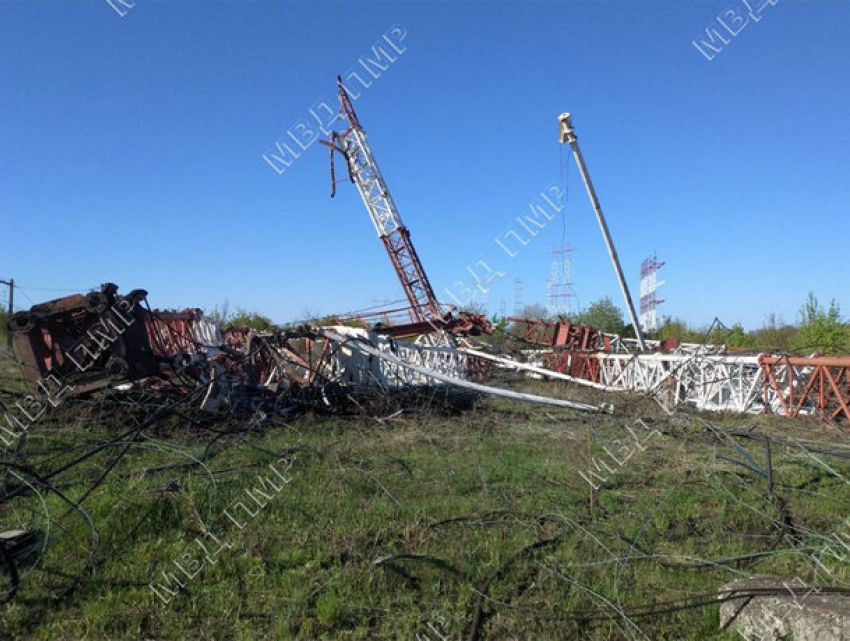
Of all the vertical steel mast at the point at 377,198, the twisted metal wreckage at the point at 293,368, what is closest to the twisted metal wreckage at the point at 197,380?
the twisted metal wreckage at the point at 293,368

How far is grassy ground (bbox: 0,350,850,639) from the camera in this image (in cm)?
283

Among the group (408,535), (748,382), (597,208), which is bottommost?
(408,535)

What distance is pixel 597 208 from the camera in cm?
1309

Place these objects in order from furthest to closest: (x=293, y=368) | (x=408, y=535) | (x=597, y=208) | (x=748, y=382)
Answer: (x=597, y=208) → (x=748, y=382) → (x=293, y=368) → (x=408, y=535)

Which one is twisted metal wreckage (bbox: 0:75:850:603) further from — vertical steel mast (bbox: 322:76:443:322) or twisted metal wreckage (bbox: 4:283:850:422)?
vertical steel mast (bbox: 322:76:443:322)

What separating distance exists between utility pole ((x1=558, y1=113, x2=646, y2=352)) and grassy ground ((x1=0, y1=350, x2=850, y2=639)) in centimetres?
733

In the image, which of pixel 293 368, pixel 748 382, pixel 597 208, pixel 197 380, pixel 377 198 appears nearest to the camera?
pixel 197 380

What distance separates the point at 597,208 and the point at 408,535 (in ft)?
36.9

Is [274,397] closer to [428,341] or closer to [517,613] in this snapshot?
[517,613]

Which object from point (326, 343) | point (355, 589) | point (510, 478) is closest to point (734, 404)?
point (510, 478)

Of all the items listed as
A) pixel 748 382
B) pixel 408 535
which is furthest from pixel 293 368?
pixel 748 382

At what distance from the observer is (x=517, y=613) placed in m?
2.87

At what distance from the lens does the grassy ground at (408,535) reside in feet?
9.29

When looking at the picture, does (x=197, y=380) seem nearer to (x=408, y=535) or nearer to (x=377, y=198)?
(x=408, y=535)
